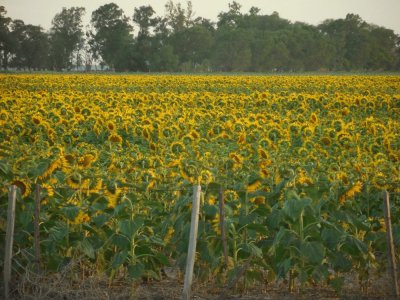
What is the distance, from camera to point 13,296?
5359 mm

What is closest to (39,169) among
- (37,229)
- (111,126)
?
(37,229)

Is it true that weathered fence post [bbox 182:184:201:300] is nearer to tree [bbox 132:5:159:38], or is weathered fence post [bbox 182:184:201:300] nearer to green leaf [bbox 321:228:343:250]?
green leaf [bbox 321:228:343:250]

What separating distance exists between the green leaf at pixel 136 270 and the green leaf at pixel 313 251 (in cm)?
125

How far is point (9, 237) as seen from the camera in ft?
17.1

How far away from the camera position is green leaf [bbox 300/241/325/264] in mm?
4828

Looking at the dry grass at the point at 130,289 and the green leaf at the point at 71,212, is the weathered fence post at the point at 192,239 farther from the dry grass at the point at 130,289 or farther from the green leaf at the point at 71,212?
the green leaf at the point at 71,212

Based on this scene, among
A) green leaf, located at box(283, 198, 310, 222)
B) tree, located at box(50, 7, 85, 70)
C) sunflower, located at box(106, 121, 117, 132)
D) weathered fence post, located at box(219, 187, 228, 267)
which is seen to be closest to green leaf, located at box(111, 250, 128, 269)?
weathered fence post, located at box(219, 187, 228, 267)

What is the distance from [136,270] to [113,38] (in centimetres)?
8837

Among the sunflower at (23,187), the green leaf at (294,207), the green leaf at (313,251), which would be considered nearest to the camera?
the green leaf at (294,207)

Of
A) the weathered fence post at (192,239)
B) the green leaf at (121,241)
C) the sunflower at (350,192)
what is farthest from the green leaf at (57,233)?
the sunflower at (350,192)

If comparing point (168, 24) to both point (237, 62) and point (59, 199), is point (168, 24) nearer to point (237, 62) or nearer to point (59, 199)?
point (237, 62)

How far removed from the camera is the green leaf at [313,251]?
4.83 meters

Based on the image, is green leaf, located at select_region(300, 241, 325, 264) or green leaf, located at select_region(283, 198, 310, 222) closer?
green leaf, located at select_region(283, 198, 310, 222)

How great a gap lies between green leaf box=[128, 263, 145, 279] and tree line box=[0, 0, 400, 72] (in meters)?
79.2
